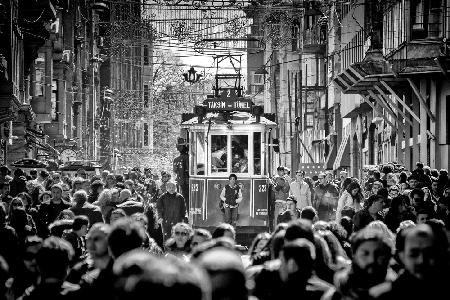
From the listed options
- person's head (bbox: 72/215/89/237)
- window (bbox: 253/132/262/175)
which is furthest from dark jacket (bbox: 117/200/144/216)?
window (bbox: 253/132/262/175)

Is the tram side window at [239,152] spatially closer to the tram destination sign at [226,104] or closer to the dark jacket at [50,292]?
the tram destination sign at [226,104]

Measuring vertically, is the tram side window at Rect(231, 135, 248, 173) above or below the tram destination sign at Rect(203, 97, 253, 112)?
below

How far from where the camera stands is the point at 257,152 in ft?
86.0

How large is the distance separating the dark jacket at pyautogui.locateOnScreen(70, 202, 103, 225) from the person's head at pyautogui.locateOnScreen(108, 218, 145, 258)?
8048 mm

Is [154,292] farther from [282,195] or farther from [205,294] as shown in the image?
[282,195]

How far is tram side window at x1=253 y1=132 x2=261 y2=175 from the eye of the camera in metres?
26.2

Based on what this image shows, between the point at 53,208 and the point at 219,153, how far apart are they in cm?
971

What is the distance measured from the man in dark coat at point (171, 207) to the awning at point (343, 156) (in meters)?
28.2

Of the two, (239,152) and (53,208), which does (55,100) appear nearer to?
(239,152)

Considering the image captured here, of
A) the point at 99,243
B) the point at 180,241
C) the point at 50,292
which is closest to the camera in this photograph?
the point at 50,292

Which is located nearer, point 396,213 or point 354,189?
point 396,213

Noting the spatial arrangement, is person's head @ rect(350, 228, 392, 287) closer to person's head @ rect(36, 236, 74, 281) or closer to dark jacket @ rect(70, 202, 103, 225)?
person's head @ rect(36, 236, 74, 281)

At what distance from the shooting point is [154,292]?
4020 millimetres

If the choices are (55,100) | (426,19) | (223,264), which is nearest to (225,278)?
(223,264)
